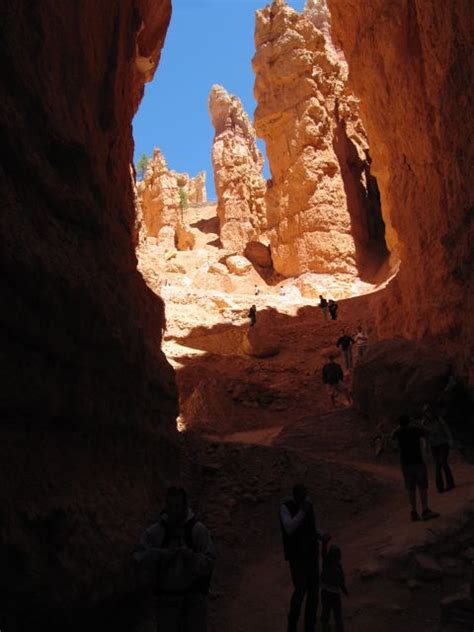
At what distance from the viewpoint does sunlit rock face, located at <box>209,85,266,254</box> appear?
46844 millimetres

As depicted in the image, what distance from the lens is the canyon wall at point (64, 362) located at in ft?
14.1

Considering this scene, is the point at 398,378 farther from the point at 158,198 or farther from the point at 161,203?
the point at 158,198

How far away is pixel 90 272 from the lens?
224 inches

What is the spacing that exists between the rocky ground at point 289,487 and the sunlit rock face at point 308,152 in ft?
43.3

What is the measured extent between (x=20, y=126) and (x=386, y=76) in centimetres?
1433

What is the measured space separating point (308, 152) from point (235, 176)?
1736 cm

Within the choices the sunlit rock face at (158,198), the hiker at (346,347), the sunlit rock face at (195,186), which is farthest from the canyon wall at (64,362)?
the sunlit rock face at (195,186)

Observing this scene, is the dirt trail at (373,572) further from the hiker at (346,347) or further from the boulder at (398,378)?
the hiker at (346,347)

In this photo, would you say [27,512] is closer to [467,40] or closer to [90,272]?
[90,272]

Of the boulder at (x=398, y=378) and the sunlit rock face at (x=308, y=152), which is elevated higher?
the sunlit rock face at (x=308, y=152)

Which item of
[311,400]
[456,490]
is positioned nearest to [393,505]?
[456,490]

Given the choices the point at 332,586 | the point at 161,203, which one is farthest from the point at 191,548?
the point at 161,203

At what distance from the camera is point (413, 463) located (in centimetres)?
725

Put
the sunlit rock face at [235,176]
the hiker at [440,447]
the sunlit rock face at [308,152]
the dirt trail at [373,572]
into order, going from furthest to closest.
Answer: the sunlit rock face at [235,176], the sunlit rock face at [308,152], the hiker at [440,447], the dirt trail at [373,572]
